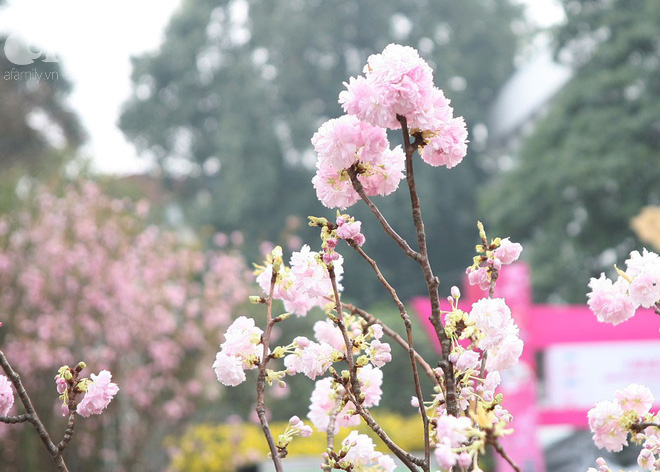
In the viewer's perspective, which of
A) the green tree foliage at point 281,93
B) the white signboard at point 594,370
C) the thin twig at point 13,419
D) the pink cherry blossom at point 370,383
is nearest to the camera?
the thin twig at point 13,419

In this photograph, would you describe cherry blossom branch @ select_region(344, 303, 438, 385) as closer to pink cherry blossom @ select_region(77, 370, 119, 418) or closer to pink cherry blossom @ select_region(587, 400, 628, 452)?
pink cherry blossom @ select_region(587, 400, 628, 452)

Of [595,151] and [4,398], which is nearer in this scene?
[4,398]

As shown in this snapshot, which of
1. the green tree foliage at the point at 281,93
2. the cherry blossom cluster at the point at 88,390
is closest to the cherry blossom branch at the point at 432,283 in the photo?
the cherry blossom cluster at the point at 88,390

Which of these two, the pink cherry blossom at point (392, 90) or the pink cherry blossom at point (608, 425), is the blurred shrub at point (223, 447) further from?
the pink cherry blossom at point (392, 90)

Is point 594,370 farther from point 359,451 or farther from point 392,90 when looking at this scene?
point 392,90

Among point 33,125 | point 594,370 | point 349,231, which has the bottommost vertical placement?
point 349,231

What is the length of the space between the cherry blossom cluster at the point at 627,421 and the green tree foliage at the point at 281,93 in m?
15.1

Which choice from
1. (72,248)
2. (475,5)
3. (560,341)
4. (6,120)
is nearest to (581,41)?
(475,5)

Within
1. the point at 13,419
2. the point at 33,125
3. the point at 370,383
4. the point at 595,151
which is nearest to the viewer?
the point at 13,419

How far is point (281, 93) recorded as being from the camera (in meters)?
18.1

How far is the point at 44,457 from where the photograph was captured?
5.18 metres

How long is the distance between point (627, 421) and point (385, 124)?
485 mm

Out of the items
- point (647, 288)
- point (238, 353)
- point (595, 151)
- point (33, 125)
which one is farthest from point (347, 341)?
point (33, 125)

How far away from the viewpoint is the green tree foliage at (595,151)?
11.7m
